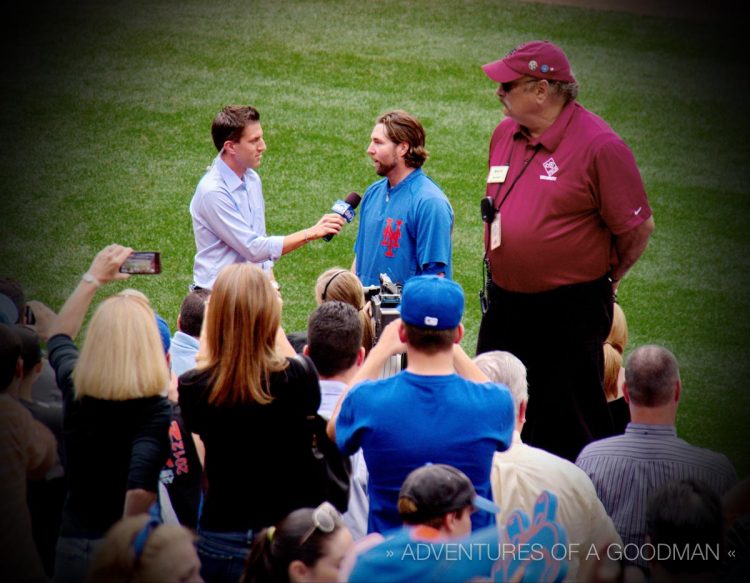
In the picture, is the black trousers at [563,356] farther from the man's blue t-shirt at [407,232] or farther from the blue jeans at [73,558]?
the blue jeans at [73,558]

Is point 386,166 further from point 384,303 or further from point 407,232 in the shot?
point 384,303

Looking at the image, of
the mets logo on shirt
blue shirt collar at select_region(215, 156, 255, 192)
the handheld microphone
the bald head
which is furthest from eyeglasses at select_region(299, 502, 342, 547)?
blue shirt collar at select_region(215, 156, 255, 192)

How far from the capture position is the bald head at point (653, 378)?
3.88 meters

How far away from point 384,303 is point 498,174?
2.67 feet

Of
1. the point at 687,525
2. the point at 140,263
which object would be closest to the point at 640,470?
the point at 687,525

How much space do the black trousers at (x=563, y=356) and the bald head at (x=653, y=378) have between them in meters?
0.88

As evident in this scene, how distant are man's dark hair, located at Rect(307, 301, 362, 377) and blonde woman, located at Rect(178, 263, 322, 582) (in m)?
0.32

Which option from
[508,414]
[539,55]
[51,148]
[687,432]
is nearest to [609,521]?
[508,414]

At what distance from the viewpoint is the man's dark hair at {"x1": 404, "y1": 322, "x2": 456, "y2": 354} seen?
11.0 ft

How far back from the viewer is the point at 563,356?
484cm

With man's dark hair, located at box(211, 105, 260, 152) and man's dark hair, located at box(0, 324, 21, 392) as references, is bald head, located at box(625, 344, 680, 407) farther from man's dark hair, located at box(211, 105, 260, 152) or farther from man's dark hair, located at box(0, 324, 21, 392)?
man's dark hair, located at box(211, 105, 260, 152)

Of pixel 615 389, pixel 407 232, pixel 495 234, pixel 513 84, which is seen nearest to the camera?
pixel 513 84

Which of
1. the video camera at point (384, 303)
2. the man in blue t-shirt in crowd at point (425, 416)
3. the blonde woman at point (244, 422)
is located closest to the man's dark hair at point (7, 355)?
the blonde woman at point (244, 422)

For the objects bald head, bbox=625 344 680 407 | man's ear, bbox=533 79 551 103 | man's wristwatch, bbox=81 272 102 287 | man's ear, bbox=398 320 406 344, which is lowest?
bald head, bbox=625 344 680 407
